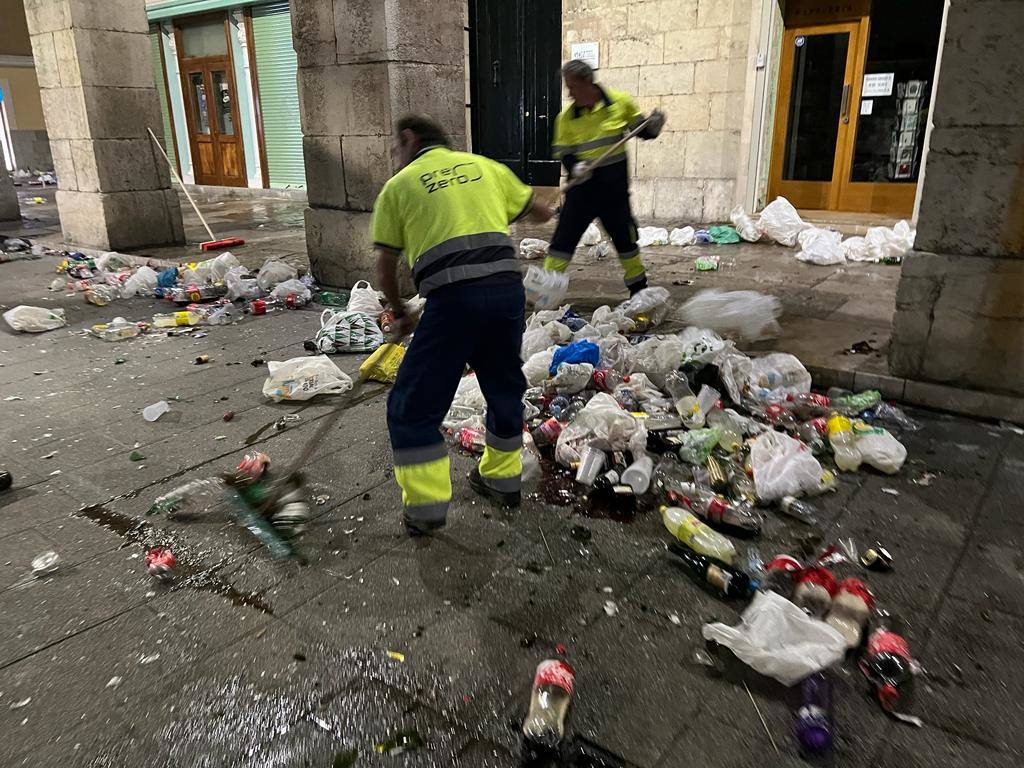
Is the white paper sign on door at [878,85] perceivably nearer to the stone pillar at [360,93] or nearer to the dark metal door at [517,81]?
the dark metal door at [517,81]

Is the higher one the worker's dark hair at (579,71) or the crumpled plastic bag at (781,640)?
the worker's dark hair at (579,71)

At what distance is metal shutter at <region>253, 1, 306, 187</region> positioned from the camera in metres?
16.2

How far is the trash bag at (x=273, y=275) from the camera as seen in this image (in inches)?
296

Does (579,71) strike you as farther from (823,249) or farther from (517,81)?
(517,81)

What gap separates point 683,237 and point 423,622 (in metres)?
7.71

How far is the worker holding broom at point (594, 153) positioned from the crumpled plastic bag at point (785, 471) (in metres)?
2.44

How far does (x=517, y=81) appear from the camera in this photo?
491 inches

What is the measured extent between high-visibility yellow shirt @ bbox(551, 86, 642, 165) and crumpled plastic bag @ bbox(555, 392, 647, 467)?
2279 mm

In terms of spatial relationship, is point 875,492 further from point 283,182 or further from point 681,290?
point 283,182

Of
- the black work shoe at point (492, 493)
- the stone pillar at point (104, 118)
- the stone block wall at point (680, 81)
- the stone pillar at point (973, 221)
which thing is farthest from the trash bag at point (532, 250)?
the black work shoe at point (492, 493)

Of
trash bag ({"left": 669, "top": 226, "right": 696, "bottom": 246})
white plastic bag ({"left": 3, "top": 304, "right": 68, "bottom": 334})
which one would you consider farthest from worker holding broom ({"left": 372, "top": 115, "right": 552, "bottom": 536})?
trash bag ({"left": 669, "top": 226, "right": 696, "bottom": 246})

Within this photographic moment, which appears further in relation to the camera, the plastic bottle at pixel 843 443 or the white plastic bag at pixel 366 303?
the white plastic bag at pixel 366 303

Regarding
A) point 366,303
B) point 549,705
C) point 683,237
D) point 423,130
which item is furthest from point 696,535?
point 683,237

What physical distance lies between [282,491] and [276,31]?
621 inches
